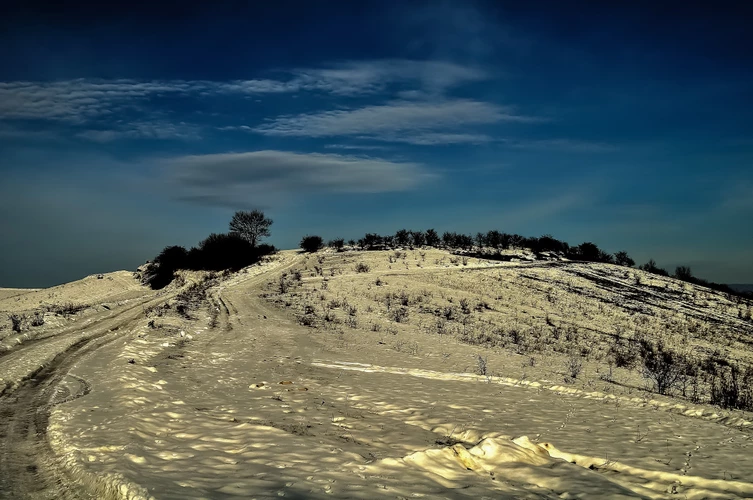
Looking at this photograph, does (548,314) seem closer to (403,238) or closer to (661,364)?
(661,364)

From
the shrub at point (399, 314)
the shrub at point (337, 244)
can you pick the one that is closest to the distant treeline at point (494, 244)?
the shrub at point (337, 244)

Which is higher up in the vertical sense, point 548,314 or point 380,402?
point 548,314

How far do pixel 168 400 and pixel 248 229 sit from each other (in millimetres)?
54635

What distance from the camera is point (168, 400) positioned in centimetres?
893

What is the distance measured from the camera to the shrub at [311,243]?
194 feet

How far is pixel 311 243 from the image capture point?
59750 millimetres

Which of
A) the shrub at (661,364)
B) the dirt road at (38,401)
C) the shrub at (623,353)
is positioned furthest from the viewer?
the shrub at (623,353)

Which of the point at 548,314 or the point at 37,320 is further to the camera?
the point at 548,314

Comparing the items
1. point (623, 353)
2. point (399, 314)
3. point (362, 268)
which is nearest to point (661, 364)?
point (623, 353)

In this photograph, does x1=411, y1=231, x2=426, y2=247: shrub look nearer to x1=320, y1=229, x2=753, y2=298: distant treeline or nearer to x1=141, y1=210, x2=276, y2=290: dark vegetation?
x1=320, y1=229, x2=753, y2=298: distant treeline

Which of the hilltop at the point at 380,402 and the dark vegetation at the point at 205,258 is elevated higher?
the dark vegetation at the point at 205,258

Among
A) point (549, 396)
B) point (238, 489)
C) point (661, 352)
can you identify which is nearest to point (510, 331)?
point (661, 352)

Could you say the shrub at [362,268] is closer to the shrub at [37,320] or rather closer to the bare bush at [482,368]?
the shrub at [37,320]

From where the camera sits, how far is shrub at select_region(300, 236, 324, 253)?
194ft
